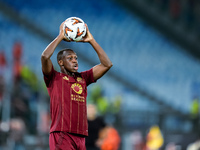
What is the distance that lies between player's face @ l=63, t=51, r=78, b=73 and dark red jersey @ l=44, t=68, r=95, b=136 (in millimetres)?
95

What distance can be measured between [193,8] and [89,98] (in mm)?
7211

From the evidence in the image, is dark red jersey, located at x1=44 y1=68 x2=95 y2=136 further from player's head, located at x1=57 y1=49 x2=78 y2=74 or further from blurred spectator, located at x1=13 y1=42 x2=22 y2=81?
blurred spectator, located at x1=13 y1=42 x2=22 y2=81

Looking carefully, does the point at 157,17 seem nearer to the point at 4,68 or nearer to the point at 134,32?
the point at 134,32

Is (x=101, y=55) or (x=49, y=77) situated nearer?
(x=49, y=77)

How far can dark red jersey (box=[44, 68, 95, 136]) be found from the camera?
4.42 metres

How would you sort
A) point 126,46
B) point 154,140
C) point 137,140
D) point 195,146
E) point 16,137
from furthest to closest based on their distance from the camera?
1. point 126,46
2. point 137,140
3. point 154,140
4. point 16,137
5. point 195,146

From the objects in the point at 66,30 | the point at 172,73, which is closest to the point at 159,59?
the point at 172,73

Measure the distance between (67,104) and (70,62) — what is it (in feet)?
1.50

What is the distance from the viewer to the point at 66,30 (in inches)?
180

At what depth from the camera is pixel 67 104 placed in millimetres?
4480

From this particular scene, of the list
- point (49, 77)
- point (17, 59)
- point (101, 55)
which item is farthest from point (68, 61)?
point (17, 59)

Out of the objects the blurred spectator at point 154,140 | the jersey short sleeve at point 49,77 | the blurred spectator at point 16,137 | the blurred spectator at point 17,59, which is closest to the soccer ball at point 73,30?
the jersey short sleeve at point 49,77

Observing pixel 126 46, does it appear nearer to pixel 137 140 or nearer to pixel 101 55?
pixel 137 140

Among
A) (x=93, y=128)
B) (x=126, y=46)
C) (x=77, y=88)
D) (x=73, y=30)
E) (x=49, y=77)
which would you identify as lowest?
(x=93, y=128)
